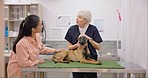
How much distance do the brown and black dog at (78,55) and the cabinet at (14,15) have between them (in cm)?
178

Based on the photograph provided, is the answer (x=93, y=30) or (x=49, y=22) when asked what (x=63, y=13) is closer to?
(x=49, y=22)

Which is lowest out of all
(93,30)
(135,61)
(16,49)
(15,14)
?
(135,61)

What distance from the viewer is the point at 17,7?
3988 mm

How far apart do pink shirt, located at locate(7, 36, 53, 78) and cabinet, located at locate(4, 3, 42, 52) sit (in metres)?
1.79

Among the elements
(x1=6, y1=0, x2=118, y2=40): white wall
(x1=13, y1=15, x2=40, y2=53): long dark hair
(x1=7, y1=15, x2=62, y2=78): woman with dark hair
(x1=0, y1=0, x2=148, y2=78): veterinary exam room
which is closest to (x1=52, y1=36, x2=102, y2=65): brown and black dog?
(x1=0, y1=0, x2=148, y2=78): veterinary exam room

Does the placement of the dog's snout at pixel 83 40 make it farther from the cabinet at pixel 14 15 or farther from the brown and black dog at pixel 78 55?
the cabinet at pixel 14 15

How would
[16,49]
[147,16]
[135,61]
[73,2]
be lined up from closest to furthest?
[147,16], [16,49], [135,61], [73,2]

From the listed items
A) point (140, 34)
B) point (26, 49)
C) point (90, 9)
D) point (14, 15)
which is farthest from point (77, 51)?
point (14, 15)

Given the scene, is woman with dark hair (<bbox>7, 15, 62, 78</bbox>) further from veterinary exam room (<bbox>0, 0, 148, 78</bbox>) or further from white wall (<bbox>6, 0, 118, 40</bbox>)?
white wall (<bbox>6, 0, 118, 40</bbox>)

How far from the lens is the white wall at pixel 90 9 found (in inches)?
153

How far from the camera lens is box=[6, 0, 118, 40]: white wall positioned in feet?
12.8

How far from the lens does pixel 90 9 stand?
12.8ft

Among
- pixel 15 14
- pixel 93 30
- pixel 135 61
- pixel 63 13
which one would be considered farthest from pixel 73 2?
pixel 135 61

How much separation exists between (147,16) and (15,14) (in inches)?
109
